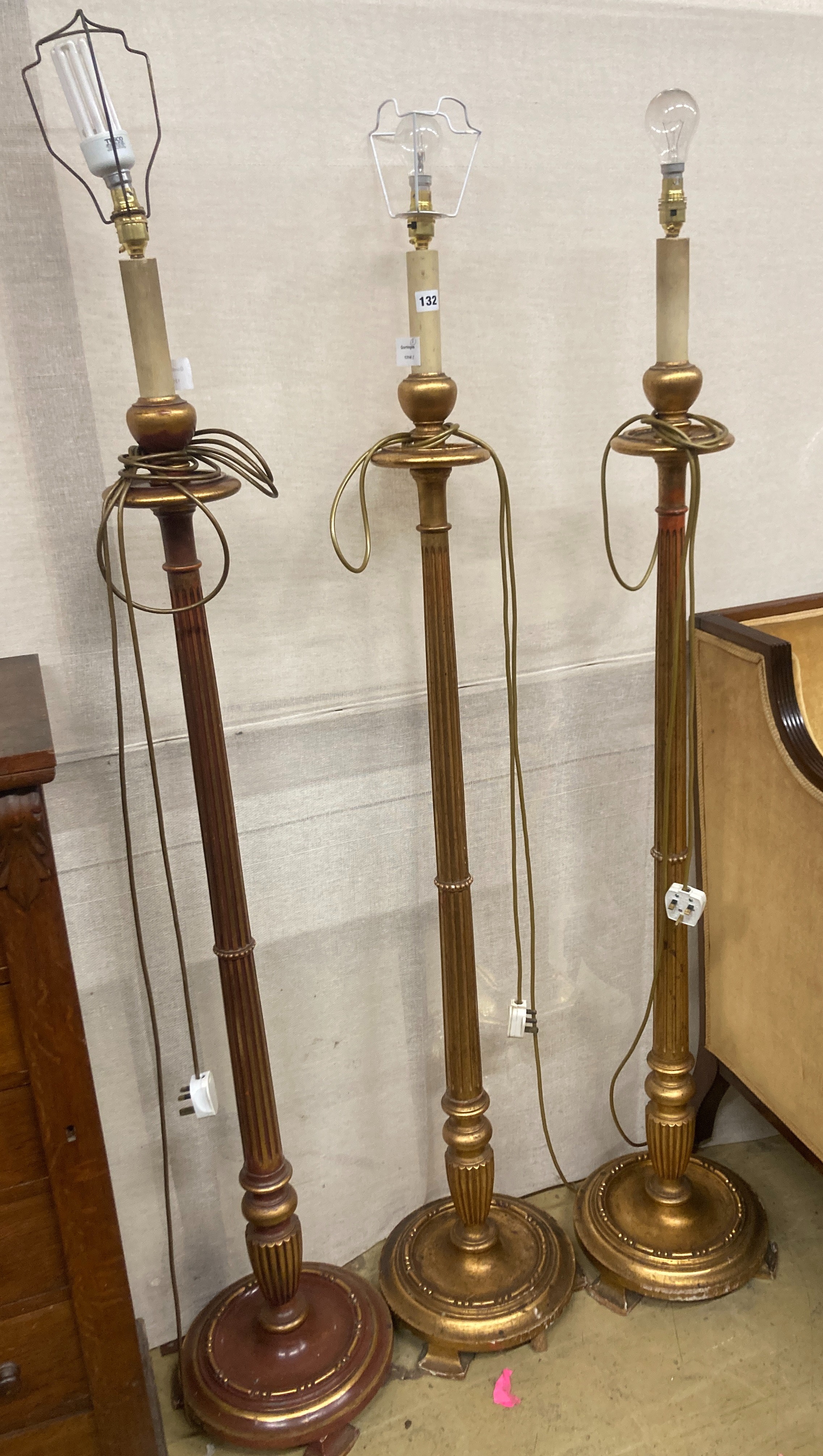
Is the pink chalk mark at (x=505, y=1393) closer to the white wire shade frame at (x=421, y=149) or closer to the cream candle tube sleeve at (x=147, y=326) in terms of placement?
the cream candle tube sleeve at (x=147, y=326)

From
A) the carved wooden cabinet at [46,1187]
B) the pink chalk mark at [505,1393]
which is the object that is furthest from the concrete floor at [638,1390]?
the carved wooden cabinet at [46,1187]

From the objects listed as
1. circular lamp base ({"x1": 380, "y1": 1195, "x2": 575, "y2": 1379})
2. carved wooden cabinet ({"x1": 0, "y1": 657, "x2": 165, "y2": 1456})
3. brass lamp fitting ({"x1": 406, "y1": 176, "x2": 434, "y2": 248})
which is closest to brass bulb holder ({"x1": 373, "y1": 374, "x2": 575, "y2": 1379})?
circular lamp base ({"x1": 380, "y1": 1195, "x2": 575, "y2": 1379})

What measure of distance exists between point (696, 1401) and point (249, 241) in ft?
4.52

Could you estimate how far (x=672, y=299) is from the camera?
118cm

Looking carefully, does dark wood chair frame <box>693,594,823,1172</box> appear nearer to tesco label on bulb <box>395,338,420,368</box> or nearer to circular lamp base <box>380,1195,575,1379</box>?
circular lamp base <box>380,1195,575,1379</box>

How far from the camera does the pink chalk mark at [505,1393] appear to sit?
1.34 m

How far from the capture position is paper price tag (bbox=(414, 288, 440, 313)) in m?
1.12

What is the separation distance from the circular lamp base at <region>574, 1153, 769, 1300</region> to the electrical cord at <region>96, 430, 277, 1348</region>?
0.55 m

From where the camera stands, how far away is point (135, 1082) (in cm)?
134

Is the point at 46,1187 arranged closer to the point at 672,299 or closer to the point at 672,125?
the point at 672,299

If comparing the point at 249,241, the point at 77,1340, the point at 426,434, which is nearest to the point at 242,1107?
the point at 77,1340

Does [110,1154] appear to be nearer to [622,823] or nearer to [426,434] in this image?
[622,823]

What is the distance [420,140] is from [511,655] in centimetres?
55

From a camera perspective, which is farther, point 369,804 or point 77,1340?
point 369,804
